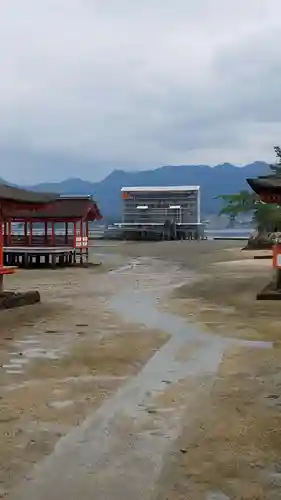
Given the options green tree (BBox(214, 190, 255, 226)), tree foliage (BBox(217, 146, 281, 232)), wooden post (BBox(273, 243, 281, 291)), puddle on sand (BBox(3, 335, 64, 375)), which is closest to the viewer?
puddle on sand (BBox(3, 335, 64, 375))

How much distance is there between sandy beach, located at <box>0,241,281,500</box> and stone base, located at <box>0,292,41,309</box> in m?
0.43

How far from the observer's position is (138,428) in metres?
5.28

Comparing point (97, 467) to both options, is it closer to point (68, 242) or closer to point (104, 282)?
point (104, 282)

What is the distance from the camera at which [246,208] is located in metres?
47.6

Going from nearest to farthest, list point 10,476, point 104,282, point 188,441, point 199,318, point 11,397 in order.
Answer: point 10,476
point 188,441
point 11,397
point 199,318
point 104,282

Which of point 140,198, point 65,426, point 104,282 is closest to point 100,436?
point 65,426

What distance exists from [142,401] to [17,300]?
26.5 feet

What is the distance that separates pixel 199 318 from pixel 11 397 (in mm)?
5988

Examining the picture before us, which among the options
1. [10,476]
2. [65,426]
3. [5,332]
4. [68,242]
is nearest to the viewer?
[10,476]

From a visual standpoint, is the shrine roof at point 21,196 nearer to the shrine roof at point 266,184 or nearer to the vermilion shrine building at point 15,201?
the vermilion shrine building at point 15,201

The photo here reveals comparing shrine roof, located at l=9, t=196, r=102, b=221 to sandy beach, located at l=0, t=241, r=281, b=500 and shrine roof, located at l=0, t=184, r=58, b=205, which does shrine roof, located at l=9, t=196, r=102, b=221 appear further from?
sandy beach, located at l=0, t=241, r=281, b=500

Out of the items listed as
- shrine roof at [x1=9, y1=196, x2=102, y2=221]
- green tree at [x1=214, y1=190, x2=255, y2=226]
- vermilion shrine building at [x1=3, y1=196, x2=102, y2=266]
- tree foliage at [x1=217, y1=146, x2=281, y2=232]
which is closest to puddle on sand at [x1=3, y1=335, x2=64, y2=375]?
vermilion shrine building at [x1=3, y1=196, x2=102, y2=266]

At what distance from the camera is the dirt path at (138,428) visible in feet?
13.4

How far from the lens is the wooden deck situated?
27.8 meters
